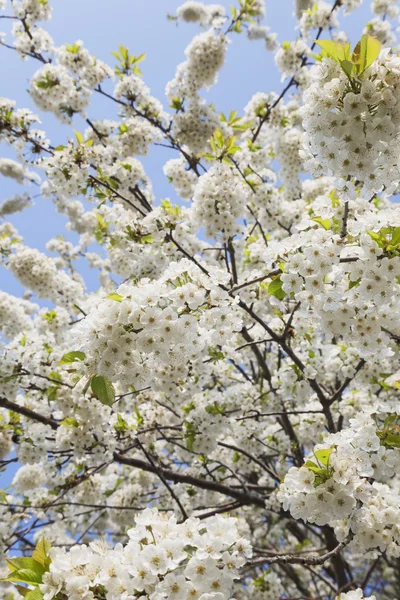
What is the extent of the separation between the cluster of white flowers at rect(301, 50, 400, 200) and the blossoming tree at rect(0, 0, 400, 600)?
11mm

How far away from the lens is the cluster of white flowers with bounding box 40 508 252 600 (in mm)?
1828

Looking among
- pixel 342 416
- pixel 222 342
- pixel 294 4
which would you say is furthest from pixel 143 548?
pixel 294 4

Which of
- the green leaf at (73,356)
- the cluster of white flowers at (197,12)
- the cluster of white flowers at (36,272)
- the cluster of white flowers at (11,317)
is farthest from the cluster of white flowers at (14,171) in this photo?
the green leaf at (73,356)

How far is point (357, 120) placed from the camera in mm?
2367

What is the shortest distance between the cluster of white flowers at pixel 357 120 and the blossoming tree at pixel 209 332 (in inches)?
0.4

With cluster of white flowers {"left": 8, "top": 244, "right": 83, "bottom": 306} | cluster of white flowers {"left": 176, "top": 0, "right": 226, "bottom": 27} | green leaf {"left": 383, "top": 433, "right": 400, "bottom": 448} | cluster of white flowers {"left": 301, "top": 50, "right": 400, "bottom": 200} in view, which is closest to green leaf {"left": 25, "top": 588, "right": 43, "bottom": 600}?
green leaf {"left": 383, "top": 433, "right": 400, "bottom": 448}

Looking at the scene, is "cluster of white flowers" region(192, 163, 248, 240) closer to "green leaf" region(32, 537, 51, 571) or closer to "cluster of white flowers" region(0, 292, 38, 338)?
"green leaf" region(32, 537, 51, 571)

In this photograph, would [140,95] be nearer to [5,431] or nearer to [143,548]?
[5,431]

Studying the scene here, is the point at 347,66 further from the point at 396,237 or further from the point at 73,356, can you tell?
the point at 73,356

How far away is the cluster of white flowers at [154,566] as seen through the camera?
6.00 feet

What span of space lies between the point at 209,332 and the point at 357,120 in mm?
1566

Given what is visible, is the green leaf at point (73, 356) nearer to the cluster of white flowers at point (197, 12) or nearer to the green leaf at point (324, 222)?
the green leaf at point (324, 222)

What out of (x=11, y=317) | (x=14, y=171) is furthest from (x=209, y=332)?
(x=14, y=171)

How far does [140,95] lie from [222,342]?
580 centimetres
